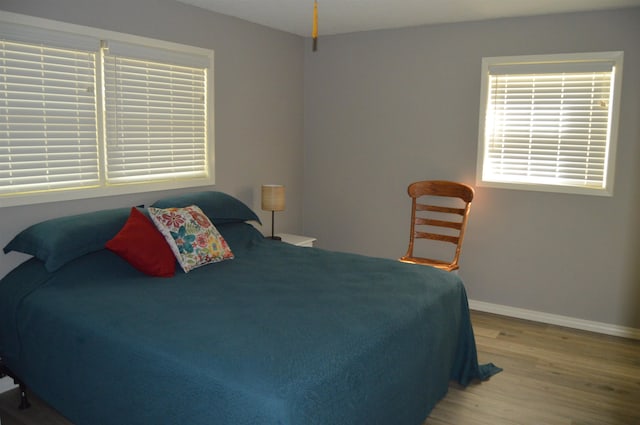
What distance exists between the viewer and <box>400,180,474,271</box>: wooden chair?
4359 millimetres

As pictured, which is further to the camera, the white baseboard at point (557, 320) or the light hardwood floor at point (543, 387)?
the white baseboard at point (557, 320)

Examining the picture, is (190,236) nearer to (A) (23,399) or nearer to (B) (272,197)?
(A) (23,399)

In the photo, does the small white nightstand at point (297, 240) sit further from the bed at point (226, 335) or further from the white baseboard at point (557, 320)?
the white baseboard at point (557, 320)

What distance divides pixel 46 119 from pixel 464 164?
317 cm

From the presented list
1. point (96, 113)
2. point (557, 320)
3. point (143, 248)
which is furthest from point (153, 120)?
point (557, 320)

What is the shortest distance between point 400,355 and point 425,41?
122 inches

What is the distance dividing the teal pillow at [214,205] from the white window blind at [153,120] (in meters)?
0.30

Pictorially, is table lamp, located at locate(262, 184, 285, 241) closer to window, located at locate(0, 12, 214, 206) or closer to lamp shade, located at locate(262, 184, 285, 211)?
lamp shade, located at locate(262, 184, 285, 211)

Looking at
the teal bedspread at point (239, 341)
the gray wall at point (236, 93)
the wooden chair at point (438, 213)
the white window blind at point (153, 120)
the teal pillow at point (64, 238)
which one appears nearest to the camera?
the teal bedspread at point (239, 341)

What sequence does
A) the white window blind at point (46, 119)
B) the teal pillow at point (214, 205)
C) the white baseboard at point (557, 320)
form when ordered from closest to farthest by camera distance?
the white window blind at point (46, 119) → the teal pillow at point (214, 205) → the white baseboard at point (557, 320)

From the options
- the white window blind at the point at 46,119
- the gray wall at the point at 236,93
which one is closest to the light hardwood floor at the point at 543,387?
the white window blind at the point at 46,119

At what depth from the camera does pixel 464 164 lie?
15.0ft

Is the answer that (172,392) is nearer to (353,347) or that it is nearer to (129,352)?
(129,352)

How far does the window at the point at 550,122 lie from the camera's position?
13.2 ft
